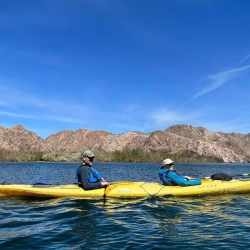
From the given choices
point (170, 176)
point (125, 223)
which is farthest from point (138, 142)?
point (125, 223)

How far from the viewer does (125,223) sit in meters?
7.89

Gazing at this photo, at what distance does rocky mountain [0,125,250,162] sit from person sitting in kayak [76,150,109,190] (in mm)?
129719

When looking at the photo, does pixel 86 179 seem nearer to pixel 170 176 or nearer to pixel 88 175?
pixel 88 175

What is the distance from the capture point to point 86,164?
11.0m

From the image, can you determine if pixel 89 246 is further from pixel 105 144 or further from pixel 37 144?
pixel 37 144

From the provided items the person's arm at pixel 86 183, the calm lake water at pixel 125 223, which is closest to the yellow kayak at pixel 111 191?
the person's arm at pixel 86 183

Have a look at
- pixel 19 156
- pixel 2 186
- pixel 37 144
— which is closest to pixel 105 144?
pixel 37 144

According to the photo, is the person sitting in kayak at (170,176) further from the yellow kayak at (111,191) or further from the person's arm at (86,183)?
the person's arm at (86,183)

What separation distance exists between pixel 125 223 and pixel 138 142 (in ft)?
519

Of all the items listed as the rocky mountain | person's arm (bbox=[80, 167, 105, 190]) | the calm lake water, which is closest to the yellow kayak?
person's arm (bbox=[80, 167, 105, 190])

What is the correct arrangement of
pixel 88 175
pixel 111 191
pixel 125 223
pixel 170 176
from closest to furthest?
pixel 125 223, pixel 88 175, pixel 111 191, pixel 170 176

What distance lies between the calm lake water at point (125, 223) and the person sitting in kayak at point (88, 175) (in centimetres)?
62

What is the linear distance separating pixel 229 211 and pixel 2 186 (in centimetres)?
851

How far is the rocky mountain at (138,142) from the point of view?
153875mm
